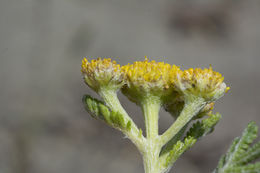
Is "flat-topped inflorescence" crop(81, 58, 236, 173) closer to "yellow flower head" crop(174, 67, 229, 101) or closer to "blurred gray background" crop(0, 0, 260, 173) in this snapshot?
"yellow flower head" crop(174, 67, 229, 101)

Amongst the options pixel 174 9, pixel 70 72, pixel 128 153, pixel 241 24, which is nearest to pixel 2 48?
pixel 70 72

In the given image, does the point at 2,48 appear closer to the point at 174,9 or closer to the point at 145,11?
the point at 145,11

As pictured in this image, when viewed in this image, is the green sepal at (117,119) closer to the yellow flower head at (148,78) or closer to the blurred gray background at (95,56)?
the yellow flower head at (148,78)

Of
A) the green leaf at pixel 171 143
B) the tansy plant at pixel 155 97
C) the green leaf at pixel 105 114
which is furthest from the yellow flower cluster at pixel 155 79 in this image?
the green leaf at pixel 171 143

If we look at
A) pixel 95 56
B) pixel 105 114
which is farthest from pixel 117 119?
pixel 95 56

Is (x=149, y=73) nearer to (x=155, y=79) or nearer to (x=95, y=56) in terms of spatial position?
Result: (x=155, y=79)

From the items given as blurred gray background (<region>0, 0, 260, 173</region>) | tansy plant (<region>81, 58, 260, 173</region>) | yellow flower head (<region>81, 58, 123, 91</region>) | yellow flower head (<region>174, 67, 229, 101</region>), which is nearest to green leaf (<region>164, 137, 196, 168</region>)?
tansy plant (<region>81, 58, 260, 173</region>)
